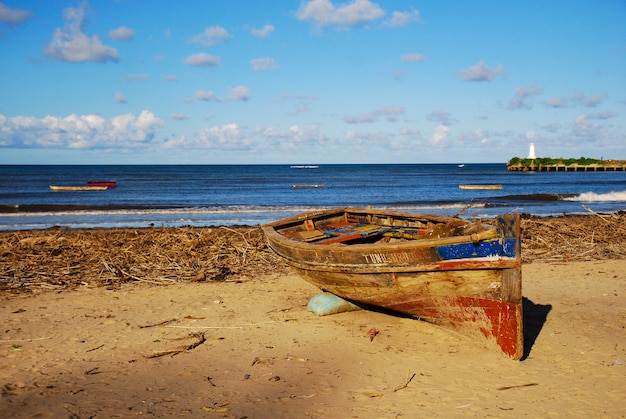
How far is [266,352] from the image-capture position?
6.61 m

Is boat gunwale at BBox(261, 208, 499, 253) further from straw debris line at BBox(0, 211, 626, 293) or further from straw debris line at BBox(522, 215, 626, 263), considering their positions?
straw debris line at BBox(522, 215, 626, 263)

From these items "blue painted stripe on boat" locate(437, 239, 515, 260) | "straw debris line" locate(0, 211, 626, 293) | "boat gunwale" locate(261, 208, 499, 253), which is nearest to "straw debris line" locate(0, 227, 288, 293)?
"straw debris line" locate(0, 211, 626, 293)

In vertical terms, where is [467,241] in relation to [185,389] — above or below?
above

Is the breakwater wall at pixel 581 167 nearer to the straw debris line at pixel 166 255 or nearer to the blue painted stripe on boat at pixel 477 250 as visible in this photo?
the straw debris line at pixel 166 255

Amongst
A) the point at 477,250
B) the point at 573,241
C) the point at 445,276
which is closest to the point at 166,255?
the point at 445,276

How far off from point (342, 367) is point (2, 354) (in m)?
4.15

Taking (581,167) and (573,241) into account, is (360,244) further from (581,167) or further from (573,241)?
(581,167)

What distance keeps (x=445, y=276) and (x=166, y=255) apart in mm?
7929

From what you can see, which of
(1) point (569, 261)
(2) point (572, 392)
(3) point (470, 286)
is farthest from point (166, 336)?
(1) point (569, 261)

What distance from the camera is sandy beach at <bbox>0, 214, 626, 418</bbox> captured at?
5.14m

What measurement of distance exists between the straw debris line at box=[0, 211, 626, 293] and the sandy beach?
9cm

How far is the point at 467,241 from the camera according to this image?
19.0 feet

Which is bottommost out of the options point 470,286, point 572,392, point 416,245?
point 572,392

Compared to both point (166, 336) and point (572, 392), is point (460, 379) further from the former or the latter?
point (166, 336)
